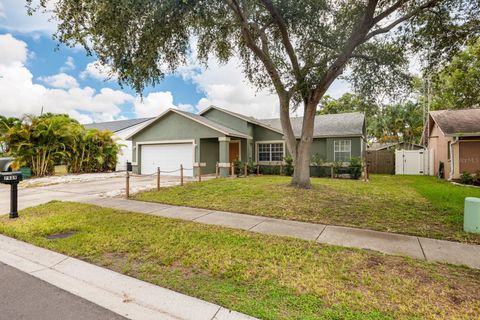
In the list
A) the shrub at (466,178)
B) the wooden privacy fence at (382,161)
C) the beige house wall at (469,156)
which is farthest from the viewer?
the wooden privacy fence at (382,161)

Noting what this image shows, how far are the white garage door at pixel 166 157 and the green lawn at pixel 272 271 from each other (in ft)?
37.8

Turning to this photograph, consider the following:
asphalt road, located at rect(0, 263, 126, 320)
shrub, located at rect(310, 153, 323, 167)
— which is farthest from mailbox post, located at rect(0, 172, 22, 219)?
shrub, located at rect(310, 153, 323, 167)

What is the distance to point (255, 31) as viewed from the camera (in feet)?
35.3

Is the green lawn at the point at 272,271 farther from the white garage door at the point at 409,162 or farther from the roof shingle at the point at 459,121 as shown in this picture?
the white garage door at the point at 409,162

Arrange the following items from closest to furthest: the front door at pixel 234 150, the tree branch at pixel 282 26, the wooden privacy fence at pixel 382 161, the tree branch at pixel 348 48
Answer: the tree branch at pixel 348 48, the tree branch at pixel 282 26, the front door at pixel 234 150, the wooden privacy fence at pixel 382 161

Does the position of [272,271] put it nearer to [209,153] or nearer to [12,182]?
[12,182]

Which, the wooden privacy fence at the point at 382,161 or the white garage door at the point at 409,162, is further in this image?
the wooden privacy fence at the point at 382,161

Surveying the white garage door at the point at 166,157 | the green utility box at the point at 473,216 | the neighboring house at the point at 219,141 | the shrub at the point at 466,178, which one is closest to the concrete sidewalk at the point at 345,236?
the green utility box at the point at 473,216

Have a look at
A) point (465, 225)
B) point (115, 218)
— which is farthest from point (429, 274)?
point (115, 218)

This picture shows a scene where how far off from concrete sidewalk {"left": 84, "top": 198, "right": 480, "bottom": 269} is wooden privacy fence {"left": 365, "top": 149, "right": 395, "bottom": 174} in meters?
16.5

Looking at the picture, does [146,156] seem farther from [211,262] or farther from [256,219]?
[211,262]

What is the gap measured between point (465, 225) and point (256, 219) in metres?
4.50

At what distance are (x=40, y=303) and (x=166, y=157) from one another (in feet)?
50.2

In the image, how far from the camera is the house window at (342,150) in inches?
684
